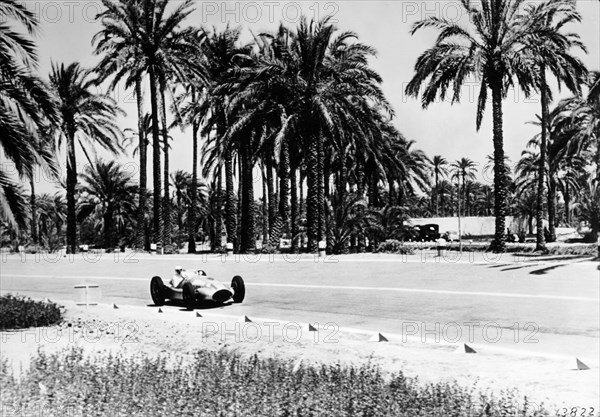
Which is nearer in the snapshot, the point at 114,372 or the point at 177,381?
the point at 177,381

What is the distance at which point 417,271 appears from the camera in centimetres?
1421

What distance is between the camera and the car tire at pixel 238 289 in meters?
12.0

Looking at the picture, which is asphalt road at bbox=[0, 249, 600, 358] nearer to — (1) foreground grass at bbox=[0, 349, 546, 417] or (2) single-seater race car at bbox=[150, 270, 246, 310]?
(2) single-seater race car at bbox=[150, 270, 246, 310]

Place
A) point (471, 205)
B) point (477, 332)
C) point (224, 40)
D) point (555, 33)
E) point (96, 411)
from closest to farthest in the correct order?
point (96, 411)
point (477, 332)
point (555, 33)
point (224, 40)
point (471, 205)

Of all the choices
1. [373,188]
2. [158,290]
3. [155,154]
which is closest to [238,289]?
[158,290]

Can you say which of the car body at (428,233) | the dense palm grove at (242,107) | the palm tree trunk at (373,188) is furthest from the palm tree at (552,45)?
the car body at (428,233)

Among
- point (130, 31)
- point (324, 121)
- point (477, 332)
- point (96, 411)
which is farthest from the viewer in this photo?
point (324, 121)

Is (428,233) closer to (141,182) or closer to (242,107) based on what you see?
(242,107)

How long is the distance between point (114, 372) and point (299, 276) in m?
7.28

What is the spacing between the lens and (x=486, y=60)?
66.0 ft

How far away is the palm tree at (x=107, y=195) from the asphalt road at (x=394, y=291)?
3.98ft

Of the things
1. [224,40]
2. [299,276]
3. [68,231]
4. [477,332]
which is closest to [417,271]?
[299,276]

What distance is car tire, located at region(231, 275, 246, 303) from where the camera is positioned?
39.3 ft

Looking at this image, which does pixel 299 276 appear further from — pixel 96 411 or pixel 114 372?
pixel 96 411
